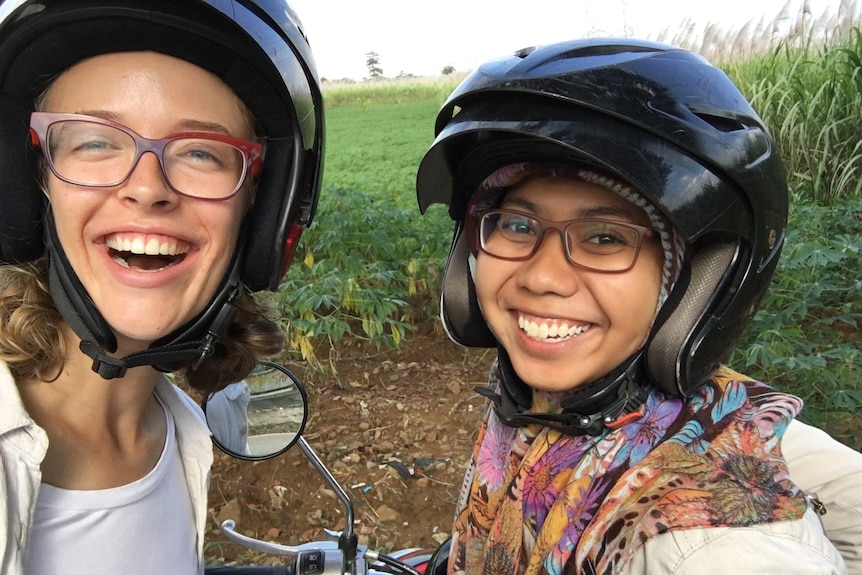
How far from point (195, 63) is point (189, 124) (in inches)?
6.1

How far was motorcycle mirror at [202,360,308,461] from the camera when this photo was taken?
5.87 ft

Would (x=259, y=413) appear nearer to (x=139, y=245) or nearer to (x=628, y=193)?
(x=139, y=245)

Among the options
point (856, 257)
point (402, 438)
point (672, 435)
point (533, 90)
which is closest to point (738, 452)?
point (672, 435)

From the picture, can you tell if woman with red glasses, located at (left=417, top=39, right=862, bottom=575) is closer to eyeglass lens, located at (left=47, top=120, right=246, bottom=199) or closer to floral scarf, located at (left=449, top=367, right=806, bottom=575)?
floral scarf, located at (left=449, top=367, right=806, bottom=575)

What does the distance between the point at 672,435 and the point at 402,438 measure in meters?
2.64

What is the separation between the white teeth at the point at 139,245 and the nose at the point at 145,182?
8cm

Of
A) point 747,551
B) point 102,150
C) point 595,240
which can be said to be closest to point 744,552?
point 747,551

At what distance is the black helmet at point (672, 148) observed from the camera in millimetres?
1258

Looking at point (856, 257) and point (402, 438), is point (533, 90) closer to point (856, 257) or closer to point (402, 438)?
point (402, 438)

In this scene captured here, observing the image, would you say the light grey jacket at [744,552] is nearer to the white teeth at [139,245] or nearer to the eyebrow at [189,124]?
the white teeth at [139,245]

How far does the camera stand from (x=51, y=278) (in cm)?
137

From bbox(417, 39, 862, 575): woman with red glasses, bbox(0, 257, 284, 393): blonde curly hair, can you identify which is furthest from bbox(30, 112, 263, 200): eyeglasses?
bbox(417, 39, 862, 575): woman with red glasses

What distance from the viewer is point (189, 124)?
1322 millimetres

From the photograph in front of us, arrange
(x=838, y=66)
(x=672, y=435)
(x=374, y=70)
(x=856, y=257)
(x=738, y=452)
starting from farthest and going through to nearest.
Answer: (x=374, y=70)
(x=838, y=66)
(x=856, y=257)
(x=672, y=435)
(x=738, y=452)
